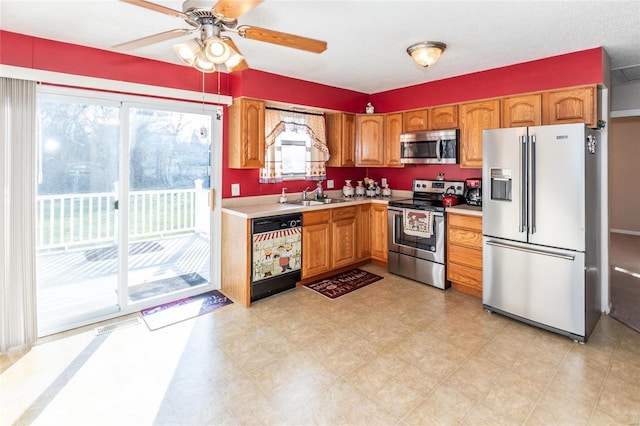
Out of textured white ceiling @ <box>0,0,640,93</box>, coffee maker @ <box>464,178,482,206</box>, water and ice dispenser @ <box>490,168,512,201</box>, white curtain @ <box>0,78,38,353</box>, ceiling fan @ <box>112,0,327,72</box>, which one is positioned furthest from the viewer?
coffee maker @ <box>464,178,482,206</box>

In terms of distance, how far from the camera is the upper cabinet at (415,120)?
14.7 feet

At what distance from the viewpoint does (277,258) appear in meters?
3.82

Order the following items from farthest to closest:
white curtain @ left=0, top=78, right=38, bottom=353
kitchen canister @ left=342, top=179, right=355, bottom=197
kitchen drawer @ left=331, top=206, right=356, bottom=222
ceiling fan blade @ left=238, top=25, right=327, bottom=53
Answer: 1. kitchen canister @ left=342, top=179, right=355, bottom=197
2. kitchen drawer @ left=331, top=206, right=356, bottom=222
3. white curtain @ left=0, top=78, right=38, bottom=353
4. ceiling fan blade @ left=238, top=25, right=327, bottom=53

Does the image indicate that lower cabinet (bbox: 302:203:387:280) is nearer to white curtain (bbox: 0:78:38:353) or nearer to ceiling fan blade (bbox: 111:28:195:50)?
ceiling fan blade (bbox: 111:28:195:50)

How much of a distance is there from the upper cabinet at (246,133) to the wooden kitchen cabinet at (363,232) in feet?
5.14

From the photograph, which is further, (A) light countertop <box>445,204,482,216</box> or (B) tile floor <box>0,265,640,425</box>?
(A) light countertop <box>445,204,482,216</box>

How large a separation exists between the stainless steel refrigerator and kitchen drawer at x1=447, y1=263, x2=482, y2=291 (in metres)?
0.35

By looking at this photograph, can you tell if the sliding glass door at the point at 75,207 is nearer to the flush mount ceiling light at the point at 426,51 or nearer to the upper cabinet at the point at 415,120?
the flush mount ceiling light at the point at 426,51

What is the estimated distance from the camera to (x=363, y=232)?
4.79 metres

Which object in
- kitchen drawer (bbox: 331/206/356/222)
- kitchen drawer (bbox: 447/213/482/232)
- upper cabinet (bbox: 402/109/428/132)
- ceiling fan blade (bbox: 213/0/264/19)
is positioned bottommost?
kitchen drawer (bbox: 447/213/482/232)

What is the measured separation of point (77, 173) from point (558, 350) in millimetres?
4355

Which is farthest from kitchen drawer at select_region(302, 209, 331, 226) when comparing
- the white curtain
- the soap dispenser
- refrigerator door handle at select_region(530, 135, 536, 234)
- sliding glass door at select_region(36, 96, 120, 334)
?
the white curtain

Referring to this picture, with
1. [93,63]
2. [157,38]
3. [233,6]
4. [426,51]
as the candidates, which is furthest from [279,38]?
[93,63]

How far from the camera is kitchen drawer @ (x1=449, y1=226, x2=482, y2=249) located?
3666mm
